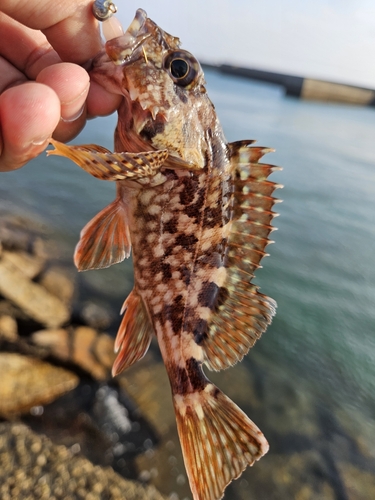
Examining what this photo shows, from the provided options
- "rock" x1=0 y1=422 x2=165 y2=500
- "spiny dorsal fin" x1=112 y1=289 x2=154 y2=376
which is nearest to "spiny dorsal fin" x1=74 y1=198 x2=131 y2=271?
"spiny dorsal fin" x1=112 y1=289 x2=154 y2=376

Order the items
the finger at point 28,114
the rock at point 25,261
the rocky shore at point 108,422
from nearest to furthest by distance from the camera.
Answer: the finger at point 28,114 → the rocky shore at point 108,422 → the rock at point 25,261

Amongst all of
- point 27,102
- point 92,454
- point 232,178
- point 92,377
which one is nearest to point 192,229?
point 232,178

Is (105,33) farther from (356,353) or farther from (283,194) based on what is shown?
(283,194)

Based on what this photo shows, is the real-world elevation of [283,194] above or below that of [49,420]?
above

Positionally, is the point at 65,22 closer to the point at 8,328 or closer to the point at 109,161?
the point at 109,161

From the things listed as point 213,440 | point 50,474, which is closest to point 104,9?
point 213,440

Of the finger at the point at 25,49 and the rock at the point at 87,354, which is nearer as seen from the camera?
the finger at the point at 25,49

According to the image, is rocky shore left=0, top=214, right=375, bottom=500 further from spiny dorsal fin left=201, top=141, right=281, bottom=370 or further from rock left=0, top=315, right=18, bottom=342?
spiny dorsal fin left=201, top=141, right=281, bottom=370

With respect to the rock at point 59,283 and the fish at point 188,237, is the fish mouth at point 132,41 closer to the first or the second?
the fish at point 188,237

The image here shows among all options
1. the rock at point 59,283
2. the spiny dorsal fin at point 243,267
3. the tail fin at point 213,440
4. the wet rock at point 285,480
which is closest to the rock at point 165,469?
the wet rock at point 285,480
